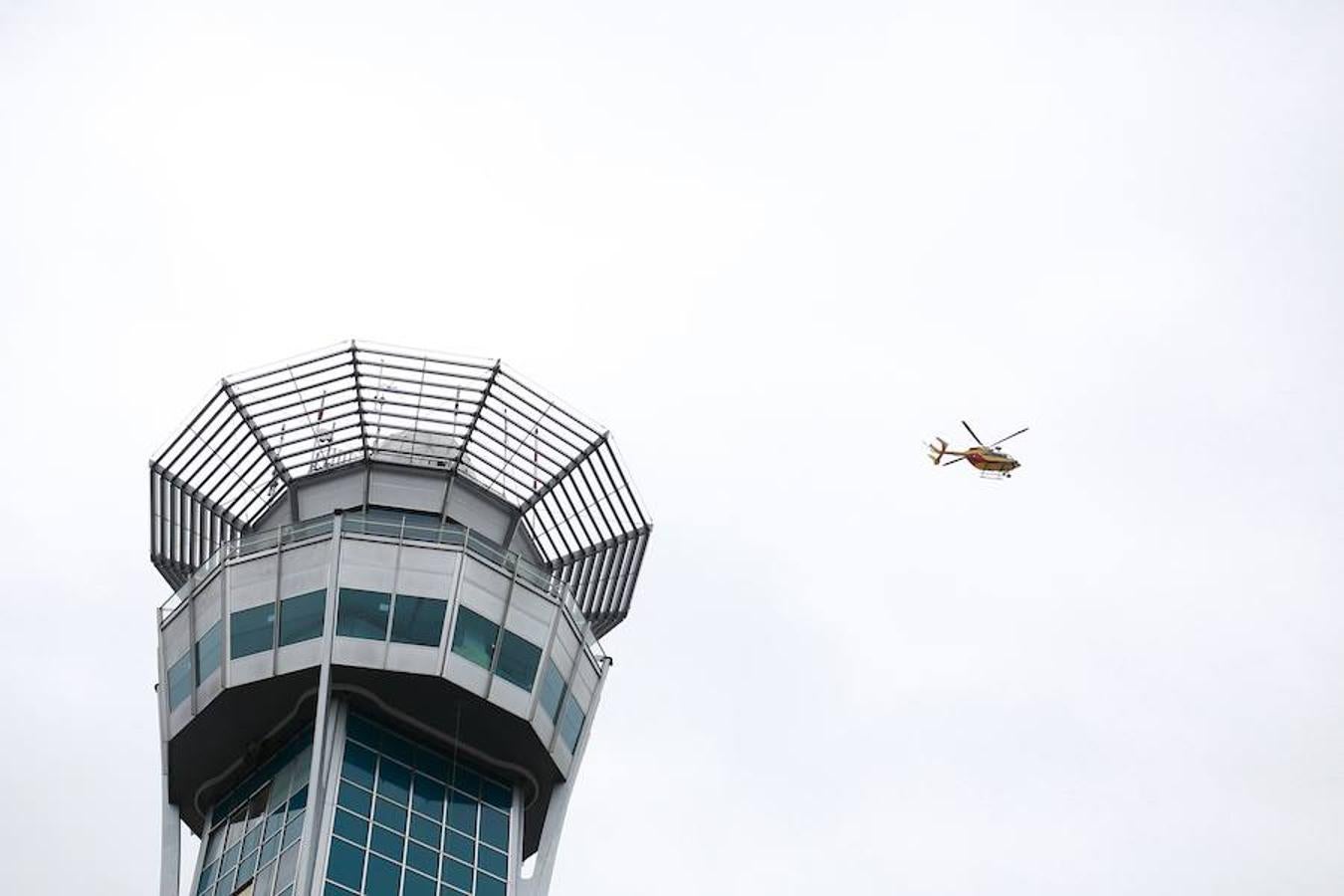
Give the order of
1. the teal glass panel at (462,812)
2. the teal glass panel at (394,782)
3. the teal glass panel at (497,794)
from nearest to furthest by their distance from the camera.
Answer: the teal glass panel at (394,782), the teal glass panel at (462,812), the teal glass panel at (497,794)

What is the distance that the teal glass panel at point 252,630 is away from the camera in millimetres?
74750

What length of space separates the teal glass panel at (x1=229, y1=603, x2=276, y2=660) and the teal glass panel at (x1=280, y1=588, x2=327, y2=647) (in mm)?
410

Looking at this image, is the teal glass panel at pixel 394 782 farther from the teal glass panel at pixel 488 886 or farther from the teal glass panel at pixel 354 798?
the teal glass panel at pixel 488 886

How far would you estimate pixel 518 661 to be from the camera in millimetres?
76000

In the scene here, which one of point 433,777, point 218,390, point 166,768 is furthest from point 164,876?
point 218,390

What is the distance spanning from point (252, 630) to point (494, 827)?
1113cm

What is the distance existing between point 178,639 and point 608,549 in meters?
17.0

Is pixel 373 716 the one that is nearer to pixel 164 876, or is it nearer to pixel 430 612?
pixel 430 612

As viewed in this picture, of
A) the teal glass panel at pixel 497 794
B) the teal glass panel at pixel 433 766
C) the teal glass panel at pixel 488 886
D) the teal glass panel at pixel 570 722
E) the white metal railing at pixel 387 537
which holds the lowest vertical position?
the teal glass panel at pixel 488 886

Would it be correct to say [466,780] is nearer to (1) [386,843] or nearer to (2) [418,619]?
(1) [386,843]

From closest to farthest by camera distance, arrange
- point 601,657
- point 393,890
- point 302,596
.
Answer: point 393,890, point 302,596, point 601,657

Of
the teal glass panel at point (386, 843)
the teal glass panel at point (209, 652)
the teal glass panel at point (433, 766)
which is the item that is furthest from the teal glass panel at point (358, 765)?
the teal glass panel at point (209, 652)

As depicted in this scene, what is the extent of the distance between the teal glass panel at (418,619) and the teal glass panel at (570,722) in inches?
232

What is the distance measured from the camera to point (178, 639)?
77562 mm
